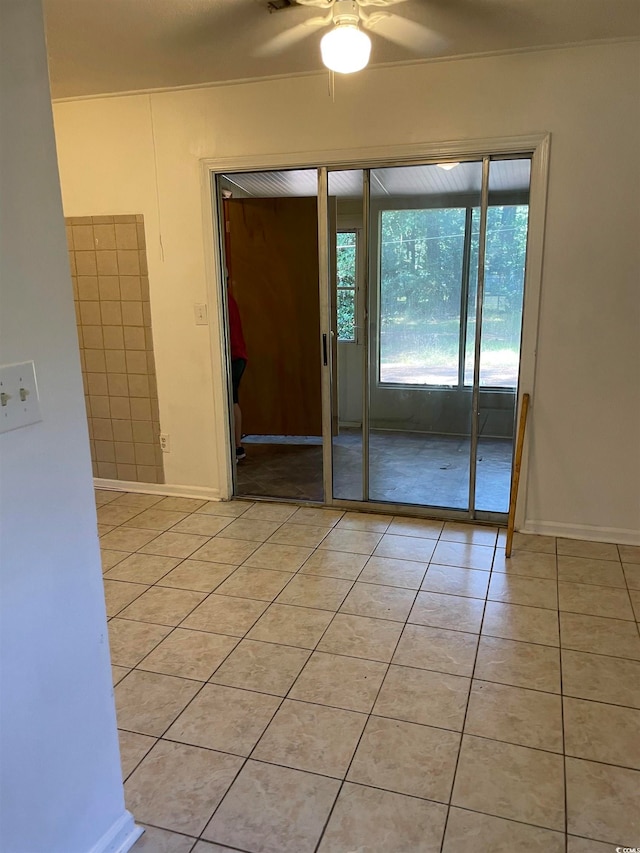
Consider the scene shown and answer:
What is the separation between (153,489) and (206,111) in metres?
2.33

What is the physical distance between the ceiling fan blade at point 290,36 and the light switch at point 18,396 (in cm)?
206

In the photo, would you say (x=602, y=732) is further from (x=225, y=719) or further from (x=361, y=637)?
(x=225, y=719)

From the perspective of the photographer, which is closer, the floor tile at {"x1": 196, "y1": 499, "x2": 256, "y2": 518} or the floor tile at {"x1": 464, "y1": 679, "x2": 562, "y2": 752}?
the floor tile at {"x1": 464, "y1": 679, "x2": 562, "y2": 752}

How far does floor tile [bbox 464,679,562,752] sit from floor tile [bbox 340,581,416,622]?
502 millimetres

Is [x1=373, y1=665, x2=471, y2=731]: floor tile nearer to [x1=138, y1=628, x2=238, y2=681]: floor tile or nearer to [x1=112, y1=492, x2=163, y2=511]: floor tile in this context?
[x1=138, y1=628, x2=238, y2=681]: floor tile

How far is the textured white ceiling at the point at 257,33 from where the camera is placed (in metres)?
2.29

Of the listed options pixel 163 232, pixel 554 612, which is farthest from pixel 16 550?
pixel 163 232

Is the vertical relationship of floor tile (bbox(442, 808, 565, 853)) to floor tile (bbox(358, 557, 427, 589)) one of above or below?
below

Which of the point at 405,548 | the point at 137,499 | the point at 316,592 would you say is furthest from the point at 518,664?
the point at 137,499

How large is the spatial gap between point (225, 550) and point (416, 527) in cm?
108

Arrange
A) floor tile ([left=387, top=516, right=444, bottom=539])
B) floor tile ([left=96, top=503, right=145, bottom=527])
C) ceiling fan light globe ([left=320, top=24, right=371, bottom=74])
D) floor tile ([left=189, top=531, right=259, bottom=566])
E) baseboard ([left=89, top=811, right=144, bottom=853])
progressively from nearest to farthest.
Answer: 1. baseboard ([left=89, top=811, right=144, bottom=853])
2. ceiling fan light globe ([left=320, top=24, right=371, bottom=74])
3. floor tile ([left=189, top=531, right=259, bottom=566])
4. floor tile ([left=387, top=516, right=444, bottom=539])
5. floor tile ([left=96, top=503, right=145, bottom=527])

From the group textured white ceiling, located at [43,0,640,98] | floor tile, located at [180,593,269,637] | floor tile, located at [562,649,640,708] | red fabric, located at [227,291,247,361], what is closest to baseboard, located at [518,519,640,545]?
floor tile, located at [562,649,640,708]

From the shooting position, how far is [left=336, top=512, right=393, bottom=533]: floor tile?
3.32m

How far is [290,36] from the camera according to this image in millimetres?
2559
